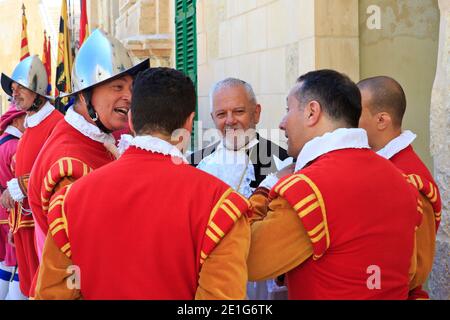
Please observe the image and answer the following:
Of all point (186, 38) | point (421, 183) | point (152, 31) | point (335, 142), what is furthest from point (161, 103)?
point (152, 31)

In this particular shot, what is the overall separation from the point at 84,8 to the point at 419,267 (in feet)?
25.8

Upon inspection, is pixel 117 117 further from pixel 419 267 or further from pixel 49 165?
pixel 419 267

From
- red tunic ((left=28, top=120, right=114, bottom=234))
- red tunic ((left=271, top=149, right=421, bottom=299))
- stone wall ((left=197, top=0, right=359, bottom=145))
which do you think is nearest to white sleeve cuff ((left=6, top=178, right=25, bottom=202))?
red tunic ((left=28, top=120, right=114, bottom=234))

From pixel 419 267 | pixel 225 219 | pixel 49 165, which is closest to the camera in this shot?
pixel 225 219

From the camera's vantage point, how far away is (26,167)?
435cm

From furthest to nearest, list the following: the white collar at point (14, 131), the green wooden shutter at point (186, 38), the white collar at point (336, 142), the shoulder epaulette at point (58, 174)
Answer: the green wooden shutter at point (186, 38)
the white collar at point (14, 131)
the shoulder epaulette at point (58, 174)
the white collar at point (336, 142)

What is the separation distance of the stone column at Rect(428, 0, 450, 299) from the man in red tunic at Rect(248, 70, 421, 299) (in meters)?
1.26

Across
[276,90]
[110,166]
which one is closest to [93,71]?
[110,166]

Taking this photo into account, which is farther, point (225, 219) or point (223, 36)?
point (223, 36)

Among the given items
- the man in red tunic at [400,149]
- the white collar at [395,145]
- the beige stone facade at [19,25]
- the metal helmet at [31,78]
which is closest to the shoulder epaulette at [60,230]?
the man in red tunic at [400,149]

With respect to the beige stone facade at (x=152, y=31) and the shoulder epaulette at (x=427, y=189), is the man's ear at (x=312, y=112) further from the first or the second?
the beige stone facade at (x=152, y=31)

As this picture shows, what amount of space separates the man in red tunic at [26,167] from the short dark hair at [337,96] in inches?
94.1

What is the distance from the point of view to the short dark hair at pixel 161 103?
2.19 meters

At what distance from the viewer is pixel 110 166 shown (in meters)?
2.21
